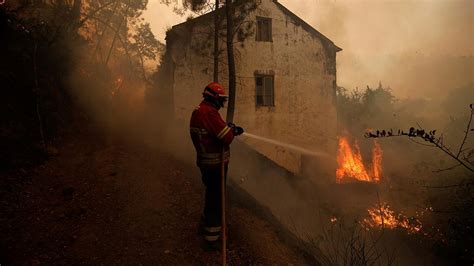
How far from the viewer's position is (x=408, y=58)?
48.2 m

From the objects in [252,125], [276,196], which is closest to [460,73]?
[252,125]

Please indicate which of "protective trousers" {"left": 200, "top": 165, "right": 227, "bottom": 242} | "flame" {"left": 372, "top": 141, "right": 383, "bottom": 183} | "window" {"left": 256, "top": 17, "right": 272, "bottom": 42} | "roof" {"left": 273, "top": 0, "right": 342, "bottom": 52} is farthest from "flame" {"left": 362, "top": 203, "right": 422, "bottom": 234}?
"window" {"left": 256, "top": 17, "right": 272, "bottom": 42}

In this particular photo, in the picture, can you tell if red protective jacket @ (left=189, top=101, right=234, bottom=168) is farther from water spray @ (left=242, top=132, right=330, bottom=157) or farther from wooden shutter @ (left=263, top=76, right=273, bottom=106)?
wooden shutter @ (left=263, top=76, right=273, bottom=106)

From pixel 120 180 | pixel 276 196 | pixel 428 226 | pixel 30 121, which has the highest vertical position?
pixel 30 121

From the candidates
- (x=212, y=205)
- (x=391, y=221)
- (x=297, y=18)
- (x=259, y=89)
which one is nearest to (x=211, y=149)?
(x=212, y=205)

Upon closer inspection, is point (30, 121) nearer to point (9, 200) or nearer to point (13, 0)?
point (9, 200)

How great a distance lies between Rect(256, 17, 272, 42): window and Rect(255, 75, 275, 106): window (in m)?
1.94

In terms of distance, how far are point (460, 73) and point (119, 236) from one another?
47.0 metres

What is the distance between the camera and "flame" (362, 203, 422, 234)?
1108 cm

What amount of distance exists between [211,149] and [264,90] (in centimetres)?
1138

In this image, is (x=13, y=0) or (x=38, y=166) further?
(x=13, y=0)

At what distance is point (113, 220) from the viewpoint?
527cm

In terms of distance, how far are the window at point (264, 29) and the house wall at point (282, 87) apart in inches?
8.4

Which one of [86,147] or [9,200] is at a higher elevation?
[86,147]
